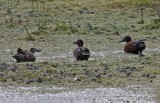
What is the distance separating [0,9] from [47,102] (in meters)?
13.3

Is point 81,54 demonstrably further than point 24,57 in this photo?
No

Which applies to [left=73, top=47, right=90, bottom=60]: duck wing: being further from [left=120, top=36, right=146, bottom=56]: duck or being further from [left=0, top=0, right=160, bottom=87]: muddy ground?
[left=120, top=36, right=146, bottom=56]: duck

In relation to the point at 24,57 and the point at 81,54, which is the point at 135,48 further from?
the point at 24,57

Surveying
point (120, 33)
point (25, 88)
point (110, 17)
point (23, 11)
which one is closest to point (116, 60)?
point (25, 88)

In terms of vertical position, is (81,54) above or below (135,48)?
above

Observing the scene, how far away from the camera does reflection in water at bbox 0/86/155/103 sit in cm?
1127

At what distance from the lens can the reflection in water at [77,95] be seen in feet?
37.0

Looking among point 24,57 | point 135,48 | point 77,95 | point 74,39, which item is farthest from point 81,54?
point 74,39

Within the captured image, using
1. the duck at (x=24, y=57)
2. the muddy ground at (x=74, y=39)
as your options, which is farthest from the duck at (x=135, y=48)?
the duck at (x=24, y=57)

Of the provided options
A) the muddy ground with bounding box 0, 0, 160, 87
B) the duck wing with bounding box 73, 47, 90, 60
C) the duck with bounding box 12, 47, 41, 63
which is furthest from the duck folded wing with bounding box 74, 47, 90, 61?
the duck with bounding box 12, 47, 41, 63

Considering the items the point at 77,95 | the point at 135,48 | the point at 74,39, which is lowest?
the point at 74,39

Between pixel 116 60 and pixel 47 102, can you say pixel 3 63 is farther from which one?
pixel 47 102

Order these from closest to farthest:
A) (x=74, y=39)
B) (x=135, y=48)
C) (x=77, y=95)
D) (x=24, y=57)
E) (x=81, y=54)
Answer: (x=77, y=95)
(x=81, y=54)
(x=24, y=57)
(x=135, y=48)
(x=74, y=39)

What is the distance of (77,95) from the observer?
11.7 m
